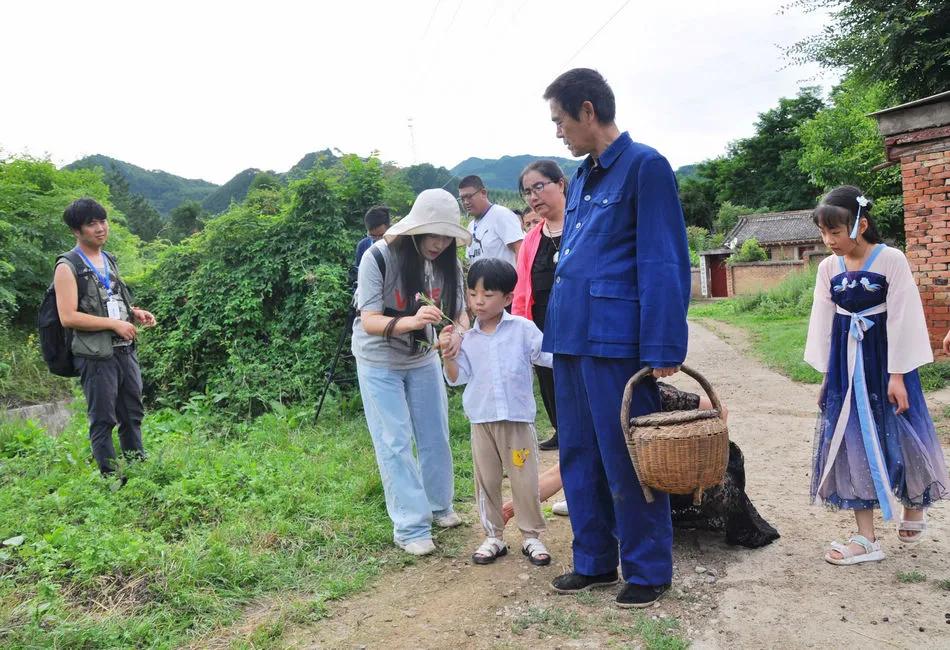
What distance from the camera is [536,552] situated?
143 inches

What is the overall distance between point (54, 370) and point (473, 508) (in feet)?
9.14

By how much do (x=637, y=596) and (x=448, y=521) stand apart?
154cm

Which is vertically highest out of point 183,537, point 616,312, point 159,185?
point 159,185

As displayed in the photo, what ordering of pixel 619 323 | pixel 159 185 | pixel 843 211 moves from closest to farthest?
pixel 619 323 < pixel 843 211 < pixel 159 185

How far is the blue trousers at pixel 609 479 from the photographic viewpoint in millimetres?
3029

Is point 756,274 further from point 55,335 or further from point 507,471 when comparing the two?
point 55,335

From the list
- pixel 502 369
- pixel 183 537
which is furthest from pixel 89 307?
pixel 502 369

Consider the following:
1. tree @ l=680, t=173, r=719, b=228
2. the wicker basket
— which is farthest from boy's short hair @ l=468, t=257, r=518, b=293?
tree @ l=680, t=173, r=719, b=228

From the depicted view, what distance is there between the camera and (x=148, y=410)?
26.9 ft

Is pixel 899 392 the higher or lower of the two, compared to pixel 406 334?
lower

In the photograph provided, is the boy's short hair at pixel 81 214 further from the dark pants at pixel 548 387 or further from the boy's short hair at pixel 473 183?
the dark pants at pixel 548 387

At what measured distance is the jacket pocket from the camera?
299 cm

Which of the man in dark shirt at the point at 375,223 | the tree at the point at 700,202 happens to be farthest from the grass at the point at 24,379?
the tree at the point at 700,202

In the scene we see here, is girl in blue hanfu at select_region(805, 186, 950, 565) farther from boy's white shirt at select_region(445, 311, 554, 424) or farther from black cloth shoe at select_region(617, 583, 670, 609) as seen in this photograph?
boy's white shirt at select_region(445, 311, 554, 424)
